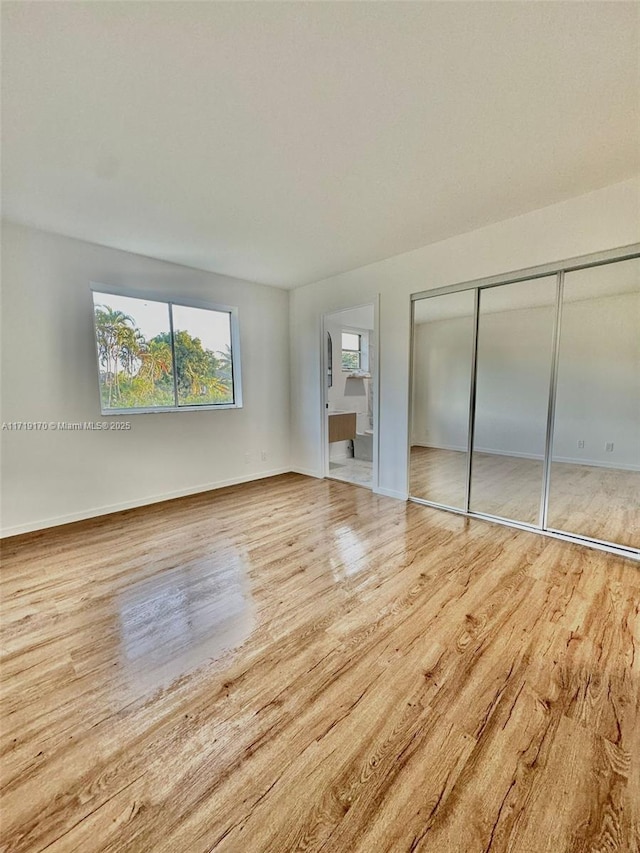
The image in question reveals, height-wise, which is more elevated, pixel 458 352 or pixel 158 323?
pixel 158 323

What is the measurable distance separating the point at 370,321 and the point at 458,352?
97.0 inches

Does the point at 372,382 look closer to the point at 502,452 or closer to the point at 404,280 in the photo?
the point at 404,280

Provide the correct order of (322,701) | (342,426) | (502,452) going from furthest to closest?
1. (342,426)
2. (502,452)
3. (322,701)

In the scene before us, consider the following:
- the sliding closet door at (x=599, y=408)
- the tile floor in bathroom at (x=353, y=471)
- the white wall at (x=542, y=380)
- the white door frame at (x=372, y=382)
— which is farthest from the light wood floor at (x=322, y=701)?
the tile floor in bathroom at (x=353, y=471)

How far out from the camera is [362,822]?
105 centimetres

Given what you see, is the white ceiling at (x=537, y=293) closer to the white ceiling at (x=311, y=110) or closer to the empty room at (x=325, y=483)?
the empty room at (x=325, y=483)

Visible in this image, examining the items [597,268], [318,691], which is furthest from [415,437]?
[318,691]

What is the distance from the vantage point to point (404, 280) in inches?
148

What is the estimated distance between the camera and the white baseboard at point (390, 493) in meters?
3.94

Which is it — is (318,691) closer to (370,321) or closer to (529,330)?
(529,330)

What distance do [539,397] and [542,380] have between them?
5.8 inches

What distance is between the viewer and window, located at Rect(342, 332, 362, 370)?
6.19m

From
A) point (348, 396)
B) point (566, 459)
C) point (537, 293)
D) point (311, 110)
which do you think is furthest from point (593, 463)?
point (348, 396)

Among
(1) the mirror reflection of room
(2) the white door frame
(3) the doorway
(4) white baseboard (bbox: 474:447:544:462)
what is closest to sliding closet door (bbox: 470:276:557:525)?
(4) white baseboard (bbox: 474:447:544:462)
